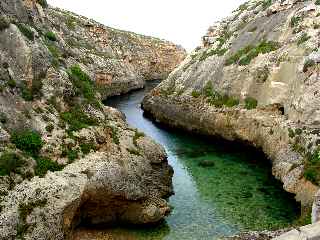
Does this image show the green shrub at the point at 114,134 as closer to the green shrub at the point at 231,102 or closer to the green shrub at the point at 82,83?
the green shrub at the point at 82,83

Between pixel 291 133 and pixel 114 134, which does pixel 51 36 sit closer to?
pixel 114 134

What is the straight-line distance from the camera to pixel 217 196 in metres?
43.0

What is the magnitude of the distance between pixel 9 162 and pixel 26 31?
48.1 ft

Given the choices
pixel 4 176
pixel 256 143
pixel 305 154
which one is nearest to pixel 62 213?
pixel 4 176

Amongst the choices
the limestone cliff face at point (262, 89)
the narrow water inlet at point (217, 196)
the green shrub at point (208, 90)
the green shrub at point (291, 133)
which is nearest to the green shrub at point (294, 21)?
the limestone cliff face at point (262, 89)

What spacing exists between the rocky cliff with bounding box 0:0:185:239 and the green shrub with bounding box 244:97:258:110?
17.1 m

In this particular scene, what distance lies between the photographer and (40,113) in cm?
3669

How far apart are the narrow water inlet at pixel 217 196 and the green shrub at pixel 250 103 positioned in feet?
15.6

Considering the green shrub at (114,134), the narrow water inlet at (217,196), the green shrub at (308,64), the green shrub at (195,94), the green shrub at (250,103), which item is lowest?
the narrow water inlet at (217,196)

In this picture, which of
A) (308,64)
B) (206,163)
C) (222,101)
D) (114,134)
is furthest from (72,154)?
(222,101)

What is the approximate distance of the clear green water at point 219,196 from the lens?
1410 inches

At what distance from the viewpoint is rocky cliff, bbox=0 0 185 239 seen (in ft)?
98.8

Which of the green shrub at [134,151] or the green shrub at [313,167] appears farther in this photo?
the green shrub at [134,151]

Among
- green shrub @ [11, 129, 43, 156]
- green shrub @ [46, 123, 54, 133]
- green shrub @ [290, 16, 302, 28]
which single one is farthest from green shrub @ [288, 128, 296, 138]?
green shrub @ [11, 129, 43, 156]
